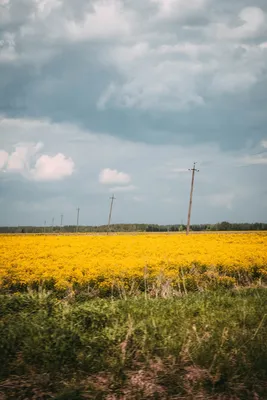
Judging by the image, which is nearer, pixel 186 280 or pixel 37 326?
pixel 37 326

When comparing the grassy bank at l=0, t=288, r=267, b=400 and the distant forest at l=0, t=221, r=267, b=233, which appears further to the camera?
the distant forest at l=0, t=221, r=267, b=233

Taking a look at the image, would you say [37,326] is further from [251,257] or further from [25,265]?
[251,257]

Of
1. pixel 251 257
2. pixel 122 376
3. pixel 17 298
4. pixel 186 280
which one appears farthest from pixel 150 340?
pixel 251 257

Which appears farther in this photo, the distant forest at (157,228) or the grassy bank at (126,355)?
the distant forest at (157,228)

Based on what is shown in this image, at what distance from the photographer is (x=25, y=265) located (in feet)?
41.3

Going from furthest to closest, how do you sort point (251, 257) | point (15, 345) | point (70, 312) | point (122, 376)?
point (251, 257) → point (70, 312) → point (15, 345) → point (122, 376)

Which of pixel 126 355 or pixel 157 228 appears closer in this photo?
pixel 126 355

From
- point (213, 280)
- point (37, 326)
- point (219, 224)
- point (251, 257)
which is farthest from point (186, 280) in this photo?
point (219, 224)

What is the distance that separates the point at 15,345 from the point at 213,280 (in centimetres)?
873

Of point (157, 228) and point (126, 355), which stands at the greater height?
point (126, 355)

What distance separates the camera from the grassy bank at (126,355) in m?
3.75

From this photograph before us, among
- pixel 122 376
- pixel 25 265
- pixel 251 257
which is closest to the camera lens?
pixel 122 376

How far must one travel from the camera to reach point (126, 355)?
173 inches

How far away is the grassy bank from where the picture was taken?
12.3ft
